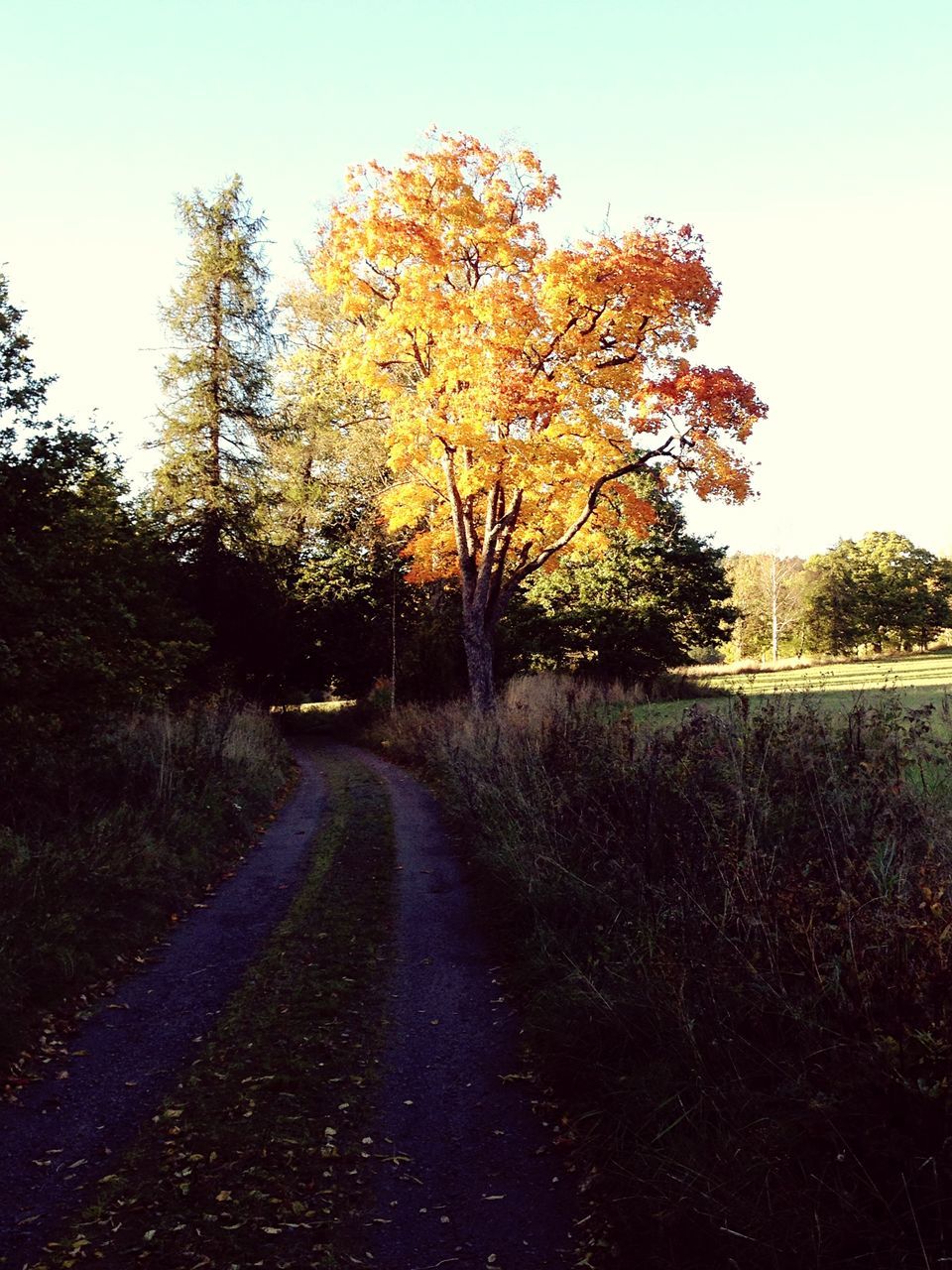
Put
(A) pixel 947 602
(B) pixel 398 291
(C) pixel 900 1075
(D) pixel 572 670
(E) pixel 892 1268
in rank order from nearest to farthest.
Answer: (E) pixel 892 1268, (C) pixel 900 1075, (B) pixel 398 291, (D) pixel 572 670, (A) pixel 947 602

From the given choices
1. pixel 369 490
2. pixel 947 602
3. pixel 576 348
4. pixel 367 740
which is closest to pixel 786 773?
pixel 576 348

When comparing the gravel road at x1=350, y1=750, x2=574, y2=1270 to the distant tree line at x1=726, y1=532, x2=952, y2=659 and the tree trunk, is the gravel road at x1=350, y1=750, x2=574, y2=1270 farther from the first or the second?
the distant tree line at x1=726, y1=532, x2=952, y2=659

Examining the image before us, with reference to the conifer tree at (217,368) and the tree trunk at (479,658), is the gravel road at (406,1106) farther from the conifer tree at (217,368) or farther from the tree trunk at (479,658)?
the conifer tree at (217,368)

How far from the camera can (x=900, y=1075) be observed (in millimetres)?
3117

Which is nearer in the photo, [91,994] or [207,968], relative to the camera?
[91,994]

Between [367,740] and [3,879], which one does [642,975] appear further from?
[367,740]

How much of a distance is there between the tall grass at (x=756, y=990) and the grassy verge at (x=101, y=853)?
11.9 feet

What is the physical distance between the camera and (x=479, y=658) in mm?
20797

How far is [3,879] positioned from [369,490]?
25.3 meters

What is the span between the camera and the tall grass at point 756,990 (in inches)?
123

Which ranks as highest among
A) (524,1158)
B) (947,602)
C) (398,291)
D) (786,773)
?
(398,291)

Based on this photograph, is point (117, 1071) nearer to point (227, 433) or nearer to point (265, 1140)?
point (265, 1140)

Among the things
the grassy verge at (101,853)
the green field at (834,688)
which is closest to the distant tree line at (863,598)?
the green field at (834,688)

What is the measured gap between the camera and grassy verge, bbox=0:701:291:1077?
6.21 meters
